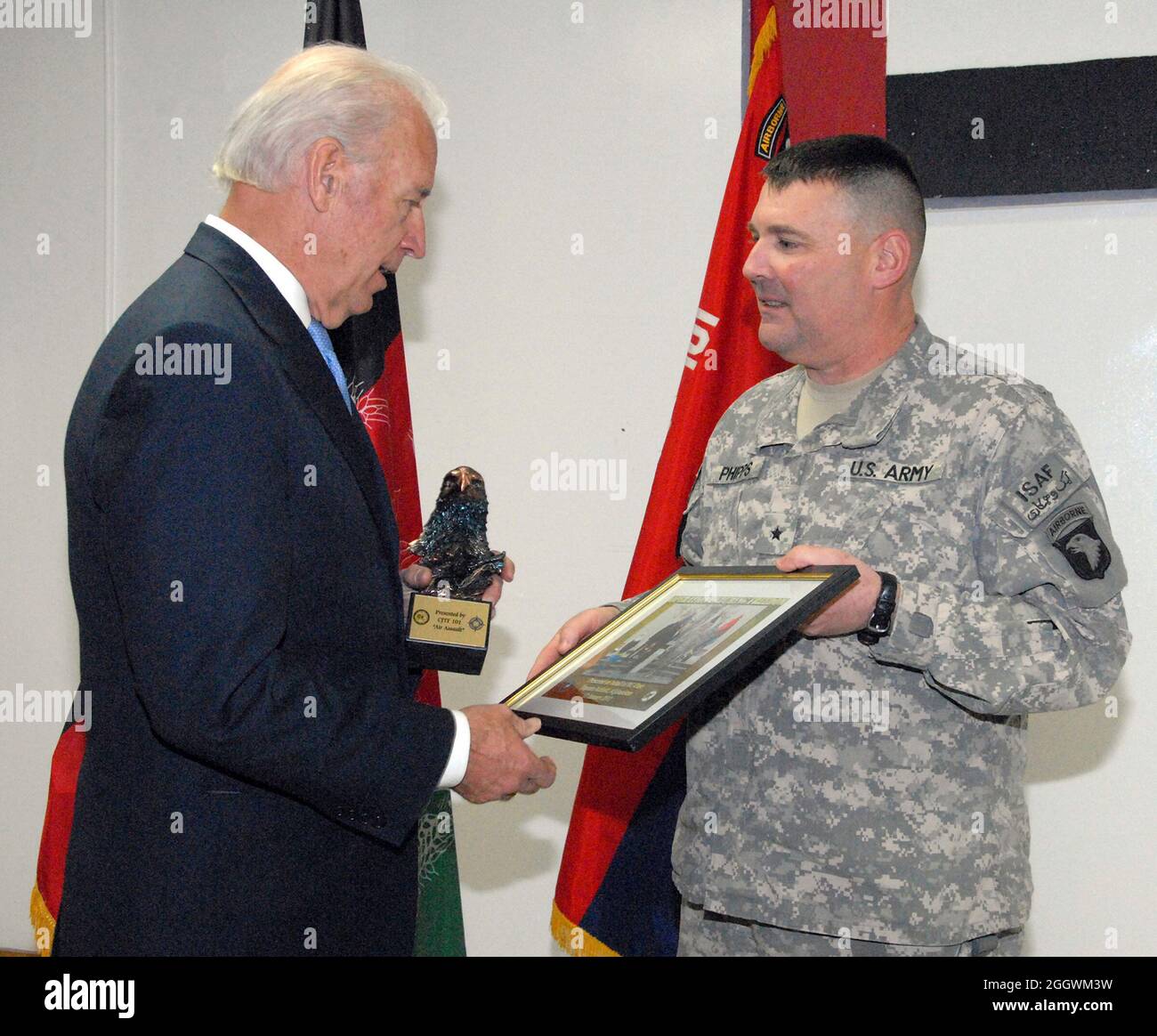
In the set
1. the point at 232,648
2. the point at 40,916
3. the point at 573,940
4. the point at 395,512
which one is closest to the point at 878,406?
the point at 232,648

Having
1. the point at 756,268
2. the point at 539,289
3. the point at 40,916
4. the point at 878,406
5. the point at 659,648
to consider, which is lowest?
the point at 40,916

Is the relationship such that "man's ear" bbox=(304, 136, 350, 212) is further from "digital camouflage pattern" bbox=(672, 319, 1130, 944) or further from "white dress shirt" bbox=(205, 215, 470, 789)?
"digital camouflage pattern" bbox=(672, 319, 1130, 944)

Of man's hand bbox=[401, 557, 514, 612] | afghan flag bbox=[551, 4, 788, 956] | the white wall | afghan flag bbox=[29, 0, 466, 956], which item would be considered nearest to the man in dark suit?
man's hand bbox=[401, 557, 514, 612]

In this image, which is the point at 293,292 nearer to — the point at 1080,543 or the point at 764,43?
the point at 1080,543

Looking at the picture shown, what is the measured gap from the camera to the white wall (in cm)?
278

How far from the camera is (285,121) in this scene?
1556 millimetres

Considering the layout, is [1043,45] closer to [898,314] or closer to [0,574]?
[898,314]

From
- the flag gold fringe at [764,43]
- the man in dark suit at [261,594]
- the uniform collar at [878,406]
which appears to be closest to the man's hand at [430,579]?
the man in dark suit at [261,594]

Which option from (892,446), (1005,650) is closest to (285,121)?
(892,446)

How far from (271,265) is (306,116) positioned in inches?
8.3

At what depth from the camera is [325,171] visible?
158cm

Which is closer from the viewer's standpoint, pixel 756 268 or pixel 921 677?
pixel 921 677

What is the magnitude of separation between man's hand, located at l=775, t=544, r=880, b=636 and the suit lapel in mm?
599

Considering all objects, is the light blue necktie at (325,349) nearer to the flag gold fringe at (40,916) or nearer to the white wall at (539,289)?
the white wall at (539,289)
